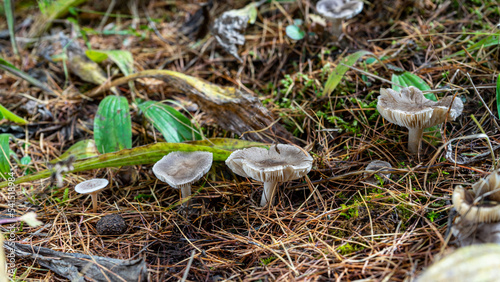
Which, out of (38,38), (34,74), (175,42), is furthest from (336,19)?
(38,38)

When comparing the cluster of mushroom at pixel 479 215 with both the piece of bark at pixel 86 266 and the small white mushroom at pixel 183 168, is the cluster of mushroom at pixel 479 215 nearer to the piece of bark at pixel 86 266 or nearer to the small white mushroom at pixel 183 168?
the small white mushroom at pixel 183 168

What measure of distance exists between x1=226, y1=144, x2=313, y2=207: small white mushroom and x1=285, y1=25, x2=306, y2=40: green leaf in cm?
168

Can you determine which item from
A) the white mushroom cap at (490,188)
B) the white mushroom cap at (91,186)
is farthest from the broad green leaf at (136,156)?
the white mushroom cap at (490,188)

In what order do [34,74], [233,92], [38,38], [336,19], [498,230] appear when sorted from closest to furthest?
[498,230], [233,92], [336,19], [34,74], [38,38]

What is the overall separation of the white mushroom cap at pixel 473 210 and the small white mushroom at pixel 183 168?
152cm

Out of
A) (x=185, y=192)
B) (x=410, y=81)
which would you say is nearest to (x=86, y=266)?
(x=185, y=192)

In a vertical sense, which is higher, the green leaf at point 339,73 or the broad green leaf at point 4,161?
the green leaf at point 339,73

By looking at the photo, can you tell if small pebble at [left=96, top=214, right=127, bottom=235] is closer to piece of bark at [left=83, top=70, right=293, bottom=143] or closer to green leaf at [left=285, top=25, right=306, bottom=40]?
piece of bark at [left=83, top=70, right=293, bottom=143]

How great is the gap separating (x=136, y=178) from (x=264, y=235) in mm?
1259

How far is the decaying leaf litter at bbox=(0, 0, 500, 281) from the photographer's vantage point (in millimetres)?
2135

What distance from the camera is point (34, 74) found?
13.7 ft

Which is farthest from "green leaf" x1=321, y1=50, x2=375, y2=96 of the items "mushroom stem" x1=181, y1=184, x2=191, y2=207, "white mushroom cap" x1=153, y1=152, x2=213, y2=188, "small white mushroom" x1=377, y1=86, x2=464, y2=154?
"mushroom stem" x1=181, y1=184, x2=191, y2=207

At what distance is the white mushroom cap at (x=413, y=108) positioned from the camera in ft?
7.51

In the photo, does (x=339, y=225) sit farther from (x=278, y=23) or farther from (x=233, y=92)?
(x=278, y=23)
